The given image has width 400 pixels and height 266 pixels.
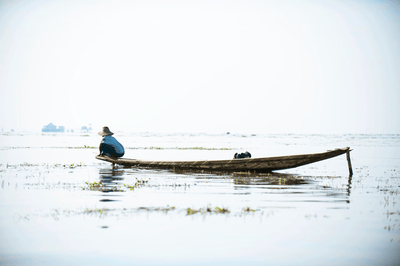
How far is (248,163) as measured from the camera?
17.9 m

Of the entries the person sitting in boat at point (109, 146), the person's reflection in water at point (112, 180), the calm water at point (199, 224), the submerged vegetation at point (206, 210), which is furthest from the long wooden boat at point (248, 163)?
the submerged vegetation at point (206, 210)

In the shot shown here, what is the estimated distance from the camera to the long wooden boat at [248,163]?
16.8 metres

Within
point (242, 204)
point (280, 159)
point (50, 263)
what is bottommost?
point (50, 263)

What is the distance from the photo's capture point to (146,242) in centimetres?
745

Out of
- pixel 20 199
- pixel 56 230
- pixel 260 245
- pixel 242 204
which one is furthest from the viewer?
pixel 20 199

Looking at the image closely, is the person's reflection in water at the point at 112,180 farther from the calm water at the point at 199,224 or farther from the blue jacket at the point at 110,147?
the blue jacket at the point at 110,147

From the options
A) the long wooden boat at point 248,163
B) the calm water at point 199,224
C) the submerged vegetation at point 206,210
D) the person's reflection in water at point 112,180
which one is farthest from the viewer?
the long wooden boat at point 248,163

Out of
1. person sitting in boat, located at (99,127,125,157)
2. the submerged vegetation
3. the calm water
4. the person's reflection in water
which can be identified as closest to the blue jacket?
person sitting in boat, located at (99,127,125,157)

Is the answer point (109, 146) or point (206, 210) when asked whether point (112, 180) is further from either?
point (206, 210)

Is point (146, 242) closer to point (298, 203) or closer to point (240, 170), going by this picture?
point (298, 203)

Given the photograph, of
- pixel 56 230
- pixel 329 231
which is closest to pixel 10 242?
pixel 56 230

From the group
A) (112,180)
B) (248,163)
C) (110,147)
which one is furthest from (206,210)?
(110,147)

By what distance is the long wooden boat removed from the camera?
1684cm

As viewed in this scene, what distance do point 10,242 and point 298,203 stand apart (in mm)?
7169
